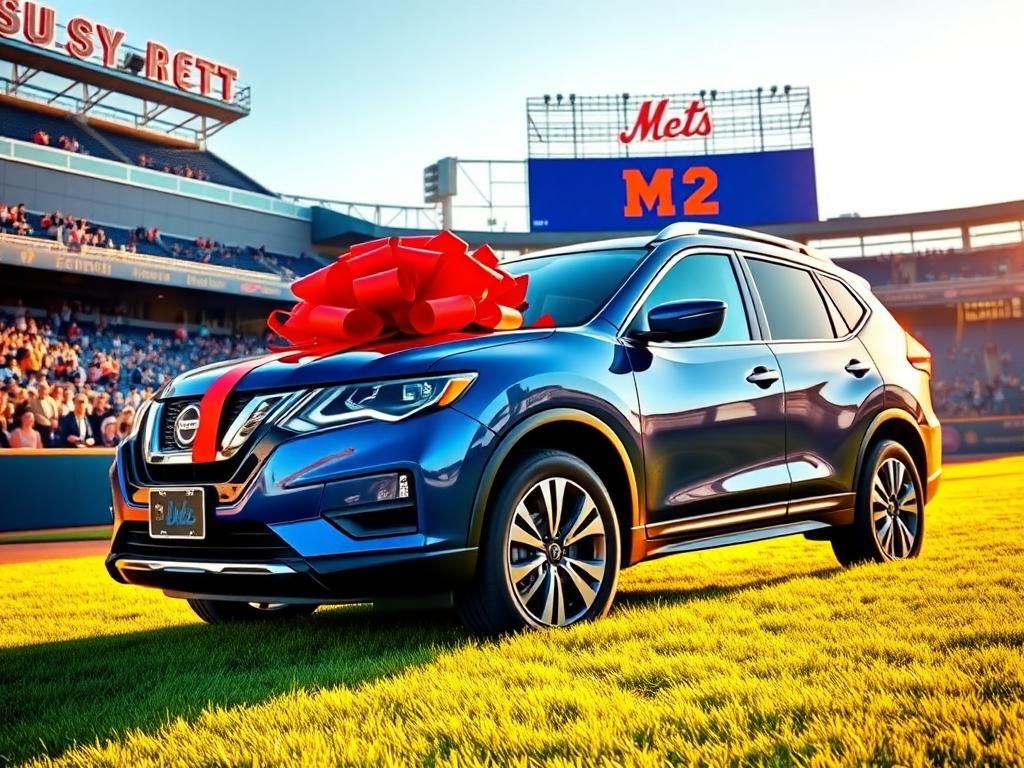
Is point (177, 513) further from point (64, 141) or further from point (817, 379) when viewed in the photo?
point (64, 141)

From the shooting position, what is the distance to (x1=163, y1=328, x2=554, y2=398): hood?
380 centimetres

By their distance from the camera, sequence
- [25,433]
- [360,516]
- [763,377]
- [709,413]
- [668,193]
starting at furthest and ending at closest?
1. [668,193]
2. [25,433]
3. [763,377]
4. [709,413]
5. [360,516]

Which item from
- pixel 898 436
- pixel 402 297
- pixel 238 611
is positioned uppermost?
pixel 402 297

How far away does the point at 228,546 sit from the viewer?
3.79 meters

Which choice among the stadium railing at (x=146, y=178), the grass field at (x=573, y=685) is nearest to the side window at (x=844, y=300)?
the grass field at (x=573, y=685)

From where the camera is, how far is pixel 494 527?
12.6ft

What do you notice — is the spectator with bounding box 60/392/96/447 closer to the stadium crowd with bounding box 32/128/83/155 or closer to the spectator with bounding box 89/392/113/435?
the spectator with bounding box 89/392/113/435

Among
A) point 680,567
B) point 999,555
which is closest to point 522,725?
point 680,567

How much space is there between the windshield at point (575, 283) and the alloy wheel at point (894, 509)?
2192 millimetres

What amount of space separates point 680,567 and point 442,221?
42.1m

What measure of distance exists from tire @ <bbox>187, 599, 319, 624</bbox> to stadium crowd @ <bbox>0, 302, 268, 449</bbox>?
743cm

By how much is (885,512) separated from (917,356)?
1.34 metres

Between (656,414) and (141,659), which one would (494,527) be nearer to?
(656,414)

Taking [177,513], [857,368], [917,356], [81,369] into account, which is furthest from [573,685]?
[81,369]
